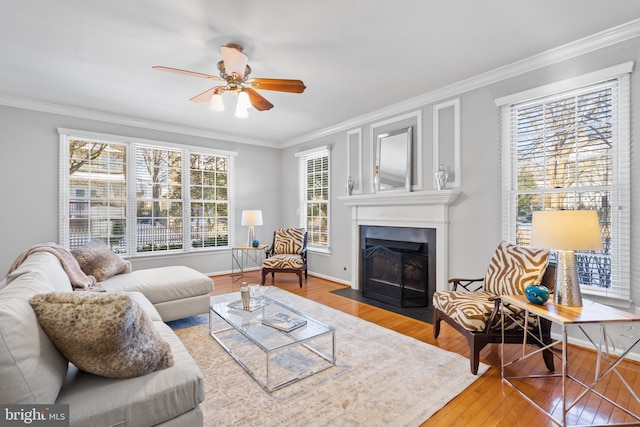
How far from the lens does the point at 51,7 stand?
220cm

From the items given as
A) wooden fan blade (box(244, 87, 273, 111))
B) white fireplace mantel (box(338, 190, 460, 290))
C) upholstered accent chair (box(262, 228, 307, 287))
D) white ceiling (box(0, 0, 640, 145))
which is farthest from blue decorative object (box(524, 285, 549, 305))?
upholstered accent chair (box(262, 228, 307, 287))

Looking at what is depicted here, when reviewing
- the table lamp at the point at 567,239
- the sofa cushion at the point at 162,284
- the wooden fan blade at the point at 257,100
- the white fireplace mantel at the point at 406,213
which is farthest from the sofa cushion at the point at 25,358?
the white fireplace mantel at the point at 406,213

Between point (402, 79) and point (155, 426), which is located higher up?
point (402, 79)

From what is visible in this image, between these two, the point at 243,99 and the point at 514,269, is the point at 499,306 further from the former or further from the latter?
the point at 243,99

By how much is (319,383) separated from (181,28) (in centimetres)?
301

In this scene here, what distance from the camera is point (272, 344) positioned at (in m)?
2.09

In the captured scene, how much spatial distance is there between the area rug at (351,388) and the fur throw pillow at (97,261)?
126 cm

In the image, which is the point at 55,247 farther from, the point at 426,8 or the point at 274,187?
the point at 274,187

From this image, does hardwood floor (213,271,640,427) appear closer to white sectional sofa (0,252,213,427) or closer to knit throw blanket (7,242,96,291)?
white sectional sofa (0,252,213,427)

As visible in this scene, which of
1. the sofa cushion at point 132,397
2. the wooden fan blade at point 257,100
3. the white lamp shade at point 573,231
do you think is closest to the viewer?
the sofa cushion at point 132,397

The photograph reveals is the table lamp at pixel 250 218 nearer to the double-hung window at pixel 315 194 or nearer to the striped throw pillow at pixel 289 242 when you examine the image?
the striped throw pillow at pixel 289 242

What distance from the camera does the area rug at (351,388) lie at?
5.86ft

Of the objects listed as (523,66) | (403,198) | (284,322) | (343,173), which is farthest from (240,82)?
(523,66)

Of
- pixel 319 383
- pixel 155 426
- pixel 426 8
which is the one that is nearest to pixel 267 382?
pixel 319 383
